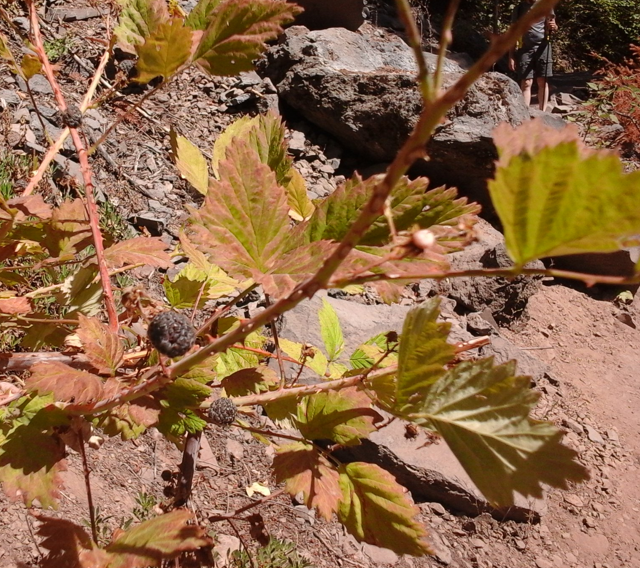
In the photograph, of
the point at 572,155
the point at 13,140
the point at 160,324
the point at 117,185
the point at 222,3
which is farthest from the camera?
the point at 117,185

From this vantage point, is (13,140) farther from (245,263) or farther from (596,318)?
(596,318)

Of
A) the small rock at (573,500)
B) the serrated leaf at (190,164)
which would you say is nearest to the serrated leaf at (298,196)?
the serrated leaf at (190,164)

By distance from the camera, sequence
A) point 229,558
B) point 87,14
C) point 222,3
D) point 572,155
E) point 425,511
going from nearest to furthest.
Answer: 1. point 572,155
2. point 222,3
3. point 229,558
4. point 425,511
5. point 87,14

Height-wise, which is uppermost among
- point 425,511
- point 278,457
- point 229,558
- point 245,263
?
point 245,263

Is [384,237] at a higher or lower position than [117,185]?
higher

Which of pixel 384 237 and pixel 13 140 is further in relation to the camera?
pixel 13 140

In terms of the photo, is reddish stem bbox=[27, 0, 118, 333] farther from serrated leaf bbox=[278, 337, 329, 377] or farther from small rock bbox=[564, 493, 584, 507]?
small rock bbox=[564, 493, 584, 507]

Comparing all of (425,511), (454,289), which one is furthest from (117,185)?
Result: (425,511)
